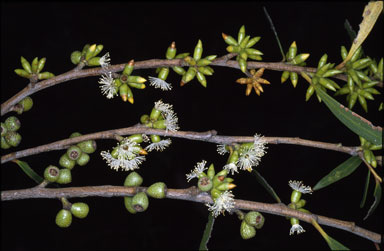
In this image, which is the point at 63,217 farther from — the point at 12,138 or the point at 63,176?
the point at 12,138

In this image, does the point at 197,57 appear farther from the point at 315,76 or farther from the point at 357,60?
the point at 357,60

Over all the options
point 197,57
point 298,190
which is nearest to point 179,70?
point 197,57

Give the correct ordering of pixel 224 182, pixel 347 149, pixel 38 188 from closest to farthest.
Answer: pixel 224 182, pixel 38 188, pixel 347 149

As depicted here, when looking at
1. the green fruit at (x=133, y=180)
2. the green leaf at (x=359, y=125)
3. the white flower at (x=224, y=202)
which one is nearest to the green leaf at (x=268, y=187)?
the white flower at (x=224, y=202)

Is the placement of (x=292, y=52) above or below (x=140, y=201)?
above

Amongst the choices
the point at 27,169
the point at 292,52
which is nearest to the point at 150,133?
the point at 27,169

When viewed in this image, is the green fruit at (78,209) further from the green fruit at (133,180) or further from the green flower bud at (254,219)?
the green flower bud at (254,219)
